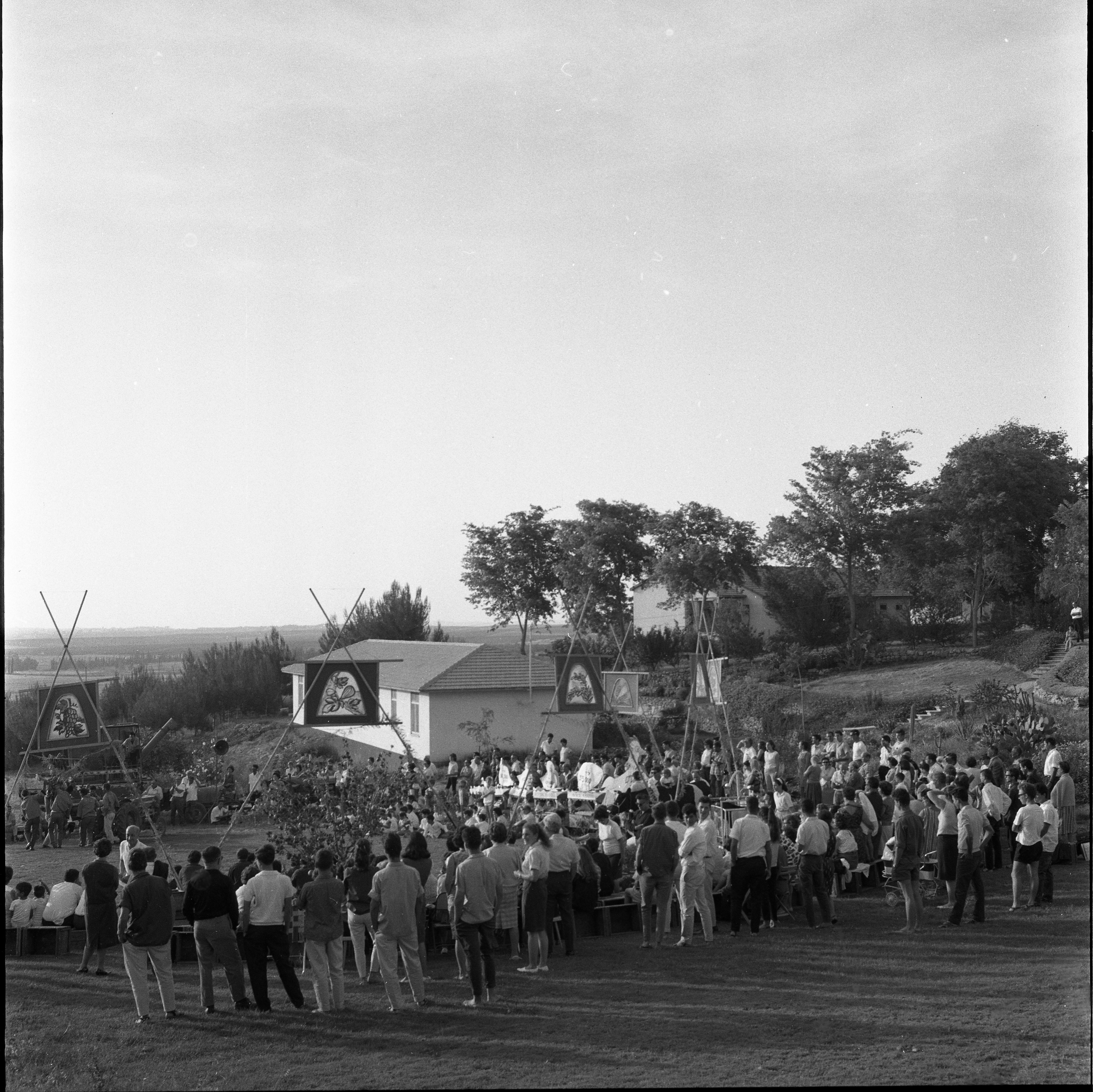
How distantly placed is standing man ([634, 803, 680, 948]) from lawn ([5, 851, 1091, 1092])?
0.39 metres

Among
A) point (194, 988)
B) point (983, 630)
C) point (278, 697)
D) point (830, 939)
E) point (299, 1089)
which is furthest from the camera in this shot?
point (278, 697)

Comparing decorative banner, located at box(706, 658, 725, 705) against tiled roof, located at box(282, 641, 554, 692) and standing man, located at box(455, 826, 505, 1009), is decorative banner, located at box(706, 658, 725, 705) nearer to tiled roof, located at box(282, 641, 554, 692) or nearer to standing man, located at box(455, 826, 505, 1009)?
standing man, located at box(455, 826, 505, 1009)

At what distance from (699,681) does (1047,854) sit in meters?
9.25

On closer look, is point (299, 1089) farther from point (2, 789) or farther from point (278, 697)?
point (278, 697)

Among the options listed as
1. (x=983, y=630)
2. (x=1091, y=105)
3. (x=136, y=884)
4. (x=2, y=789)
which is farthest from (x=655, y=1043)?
(x=983, y=630)

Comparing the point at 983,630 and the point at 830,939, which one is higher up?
the point at 983,630

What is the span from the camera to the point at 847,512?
171 feet

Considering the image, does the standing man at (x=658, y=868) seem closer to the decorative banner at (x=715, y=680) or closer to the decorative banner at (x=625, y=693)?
the decorative banner at (x=625, y=693)

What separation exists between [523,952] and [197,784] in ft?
50.5

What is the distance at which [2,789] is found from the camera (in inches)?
706

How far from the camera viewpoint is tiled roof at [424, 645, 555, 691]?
1433 inches

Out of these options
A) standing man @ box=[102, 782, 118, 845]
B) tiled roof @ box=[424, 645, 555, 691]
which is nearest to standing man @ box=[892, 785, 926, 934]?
standing man @ box=[102, 782, 118, 845]

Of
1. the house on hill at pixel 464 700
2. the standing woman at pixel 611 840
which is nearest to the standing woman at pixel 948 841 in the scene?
the standing woman at pixel 611 840

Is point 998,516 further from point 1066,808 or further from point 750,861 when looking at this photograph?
point 750,861
